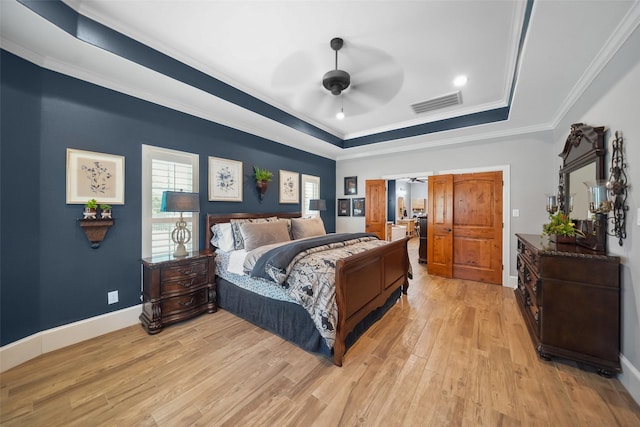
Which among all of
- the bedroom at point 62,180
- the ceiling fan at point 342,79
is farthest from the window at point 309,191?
the bedroom at point 62,180

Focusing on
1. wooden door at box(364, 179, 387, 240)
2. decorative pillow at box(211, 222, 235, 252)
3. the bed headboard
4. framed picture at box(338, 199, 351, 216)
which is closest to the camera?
decorative pillow at box(211, 222, 235, 252)

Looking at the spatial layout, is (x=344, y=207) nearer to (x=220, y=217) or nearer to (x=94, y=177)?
(x=220, y=217)

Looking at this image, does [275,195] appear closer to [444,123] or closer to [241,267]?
[241,267]

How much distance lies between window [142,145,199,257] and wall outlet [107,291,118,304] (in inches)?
18.4

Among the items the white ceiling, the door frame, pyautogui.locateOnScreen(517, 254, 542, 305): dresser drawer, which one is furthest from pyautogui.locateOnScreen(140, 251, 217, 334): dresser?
the door frame

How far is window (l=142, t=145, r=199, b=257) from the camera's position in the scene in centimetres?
285

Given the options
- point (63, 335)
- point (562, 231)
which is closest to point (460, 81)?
point (562, 231)

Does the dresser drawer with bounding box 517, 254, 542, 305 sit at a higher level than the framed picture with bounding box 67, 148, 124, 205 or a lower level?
lower

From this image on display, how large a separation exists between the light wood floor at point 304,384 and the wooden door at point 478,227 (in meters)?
1.99

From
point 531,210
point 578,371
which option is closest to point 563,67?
point 531,210

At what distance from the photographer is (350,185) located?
19.8ft

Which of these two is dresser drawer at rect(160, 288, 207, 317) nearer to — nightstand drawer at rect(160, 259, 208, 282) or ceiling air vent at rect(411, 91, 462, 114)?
nightstand drawer at rect(160, 259, 208, 282)

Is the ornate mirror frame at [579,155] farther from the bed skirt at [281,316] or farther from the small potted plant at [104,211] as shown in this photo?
the small potted plant at [104,211]

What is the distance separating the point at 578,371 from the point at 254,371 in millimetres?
2694
